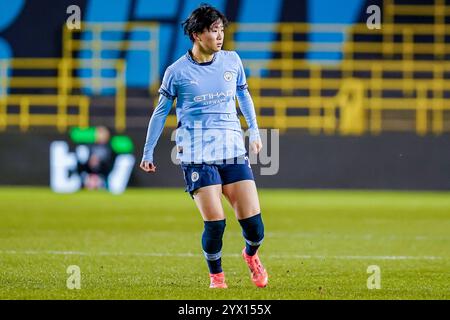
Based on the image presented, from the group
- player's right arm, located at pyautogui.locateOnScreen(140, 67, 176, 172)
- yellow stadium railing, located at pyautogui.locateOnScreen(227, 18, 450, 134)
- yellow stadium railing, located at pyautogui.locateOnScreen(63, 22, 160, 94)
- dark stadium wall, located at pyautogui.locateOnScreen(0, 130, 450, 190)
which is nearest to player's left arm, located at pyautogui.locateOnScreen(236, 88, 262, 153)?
player's right arm, located at pyautogui.locateOnScreen(140, 67, 176, 172)

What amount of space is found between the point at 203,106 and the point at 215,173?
19.4 inches

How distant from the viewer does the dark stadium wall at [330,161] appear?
23.1 meters

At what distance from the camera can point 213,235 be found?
834 centimetres

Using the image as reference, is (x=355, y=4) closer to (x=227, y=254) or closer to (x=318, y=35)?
(x=318, y=35)

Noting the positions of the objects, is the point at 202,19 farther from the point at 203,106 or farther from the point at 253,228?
the point at 253,228

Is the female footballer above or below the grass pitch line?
above

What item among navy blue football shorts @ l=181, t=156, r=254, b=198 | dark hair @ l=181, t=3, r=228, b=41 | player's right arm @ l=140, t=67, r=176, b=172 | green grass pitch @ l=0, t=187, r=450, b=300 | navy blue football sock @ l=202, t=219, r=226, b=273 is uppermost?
dark hair @ l=181, t=3, r=228, b=41

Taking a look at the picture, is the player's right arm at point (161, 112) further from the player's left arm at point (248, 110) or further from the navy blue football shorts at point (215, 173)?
the player's left arm at point (248, 110)

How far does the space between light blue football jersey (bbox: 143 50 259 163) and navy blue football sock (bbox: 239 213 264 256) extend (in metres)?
0.49

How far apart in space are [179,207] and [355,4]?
12326mm

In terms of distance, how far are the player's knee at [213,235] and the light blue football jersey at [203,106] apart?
464mm

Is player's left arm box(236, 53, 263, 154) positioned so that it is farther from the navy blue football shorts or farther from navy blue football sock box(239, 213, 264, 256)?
navy blue football sock box(239, 213, 264, 256)

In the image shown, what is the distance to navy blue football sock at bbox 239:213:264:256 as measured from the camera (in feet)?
27.5
